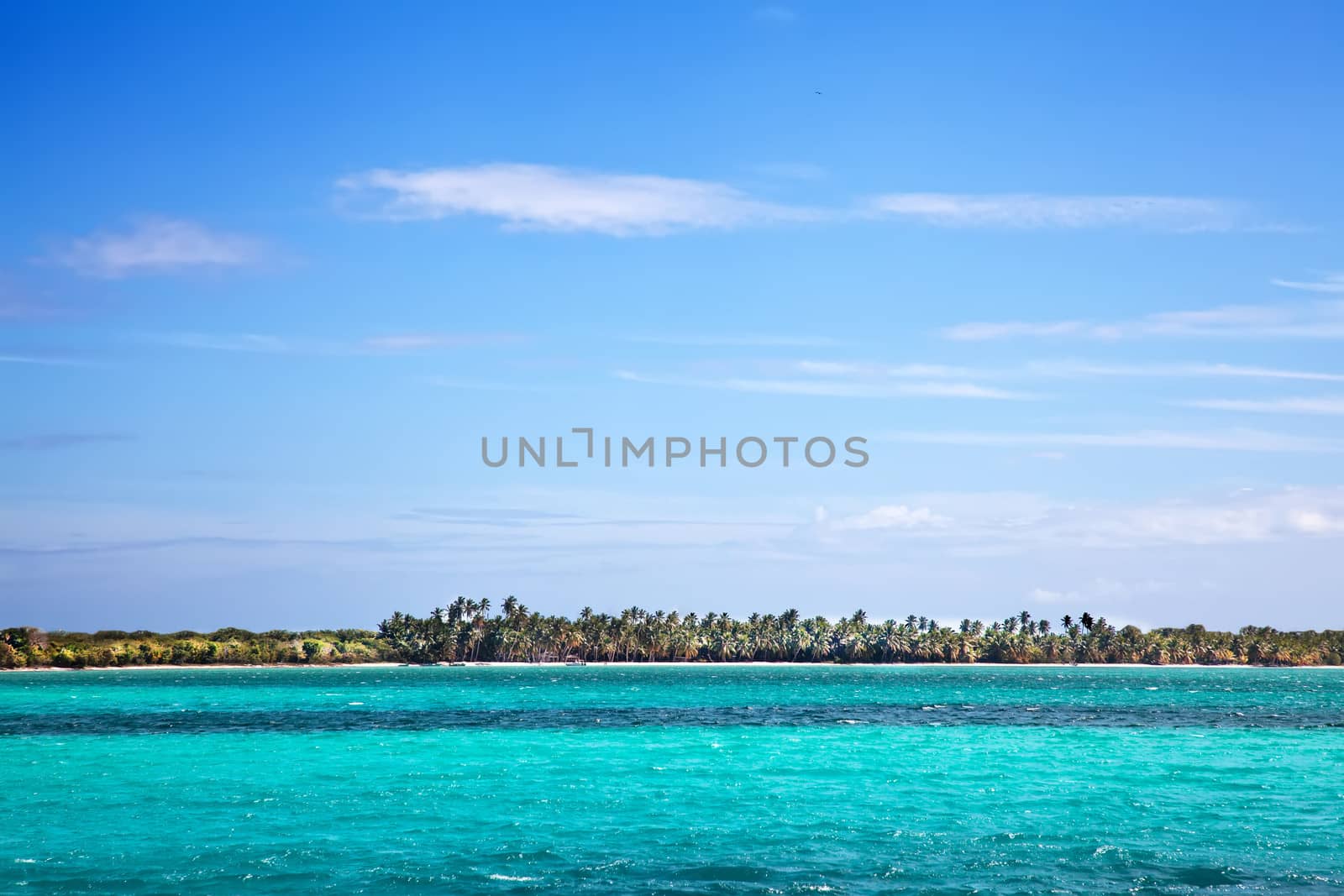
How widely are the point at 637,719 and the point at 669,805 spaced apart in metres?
48.9

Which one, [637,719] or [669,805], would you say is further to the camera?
[637,719]

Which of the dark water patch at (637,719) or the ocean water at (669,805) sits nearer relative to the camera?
the ocean water at (669,805)

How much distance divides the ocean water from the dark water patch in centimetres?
96

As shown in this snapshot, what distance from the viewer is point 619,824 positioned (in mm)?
37844

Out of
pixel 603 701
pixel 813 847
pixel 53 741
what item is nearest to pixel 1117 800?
pixel 813 847

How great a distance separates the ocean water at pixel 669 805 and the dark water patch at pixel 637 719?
0.96m

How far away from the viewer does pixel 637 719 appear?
9012 centimetres

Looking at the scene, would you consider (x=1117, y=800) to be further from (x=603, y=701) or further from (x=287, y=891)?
(x=603, y=701)

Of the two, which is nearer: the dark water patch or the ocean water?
the ocean water

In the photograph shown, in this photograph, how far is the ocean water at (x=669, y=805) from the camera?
3019cm

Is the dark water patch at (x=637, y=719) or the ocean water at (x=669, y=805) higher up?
the ocean water at (x=669, y=805)

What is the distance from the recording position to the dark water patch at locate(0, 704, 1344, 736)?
81.9 meters

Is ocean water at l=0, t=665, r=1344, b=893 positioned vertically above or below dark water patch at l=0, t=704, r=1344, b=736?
above

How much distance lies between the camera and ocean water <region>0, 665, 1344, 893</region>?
30.2m
